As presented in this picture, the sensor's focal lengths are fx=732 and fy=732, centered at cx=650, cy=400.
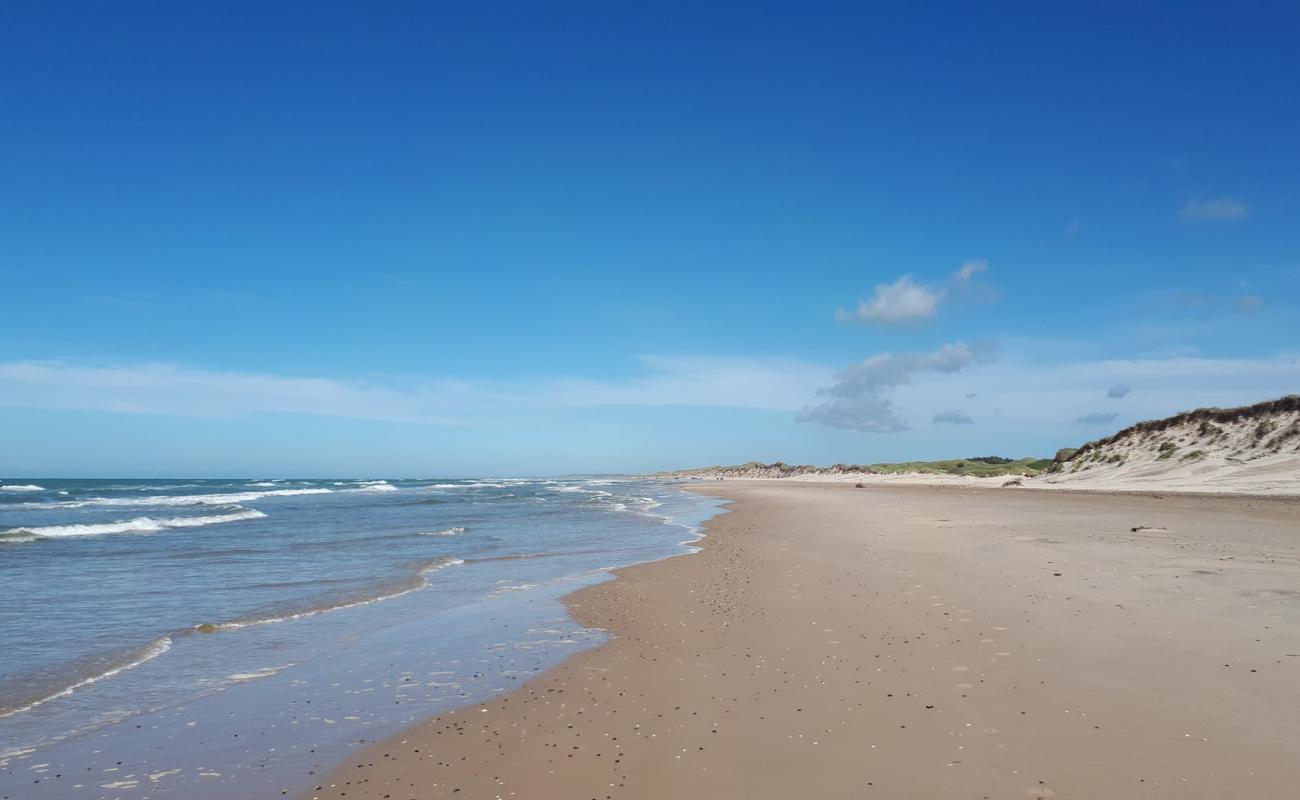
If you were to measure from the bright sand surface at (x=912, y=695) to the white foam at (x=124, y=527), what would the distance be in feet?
84.8

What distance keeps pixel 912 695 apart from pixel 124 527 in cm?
3517

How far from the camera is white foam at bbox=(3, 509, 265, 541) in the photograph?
90.9 feet

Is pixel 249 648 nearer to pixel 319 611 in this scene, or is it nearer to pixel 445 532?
pixel 319 611

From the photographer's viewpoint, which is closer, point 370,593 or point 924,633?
point 924,633

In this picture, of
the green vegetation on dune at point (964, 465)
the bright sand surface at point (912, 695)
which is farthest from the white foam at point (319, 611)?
the green vegetation on dune at point (964, 465)

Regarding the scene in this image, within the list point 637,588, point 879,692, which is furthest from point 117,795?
point 637,588

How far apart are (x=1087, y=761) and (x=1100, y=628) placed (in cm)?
440

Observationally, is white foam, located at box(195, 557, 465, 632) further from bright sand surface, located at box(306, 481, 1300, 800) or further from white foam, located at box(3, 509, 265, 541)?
white foam, located at box(3, 509, 265, 541)

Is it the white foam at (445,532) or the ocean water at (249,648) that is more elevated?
the white foam at (445,532)

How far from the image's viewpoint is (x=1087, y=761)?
17.6 feet

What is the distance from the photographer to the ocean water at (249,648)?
21.0 ft

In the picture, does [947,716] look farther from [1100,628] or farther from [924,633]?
[1100,628]

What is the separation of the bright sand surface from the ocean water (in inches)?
33.8

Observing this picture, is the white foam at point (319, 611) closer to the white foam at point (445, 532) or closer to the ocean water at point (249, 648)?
the ocean water at point (249, 648)
